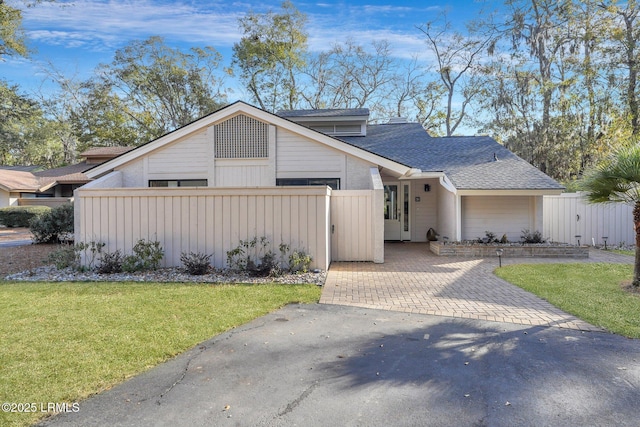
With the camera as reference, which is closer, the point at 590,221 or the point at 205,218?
the point at 205,218

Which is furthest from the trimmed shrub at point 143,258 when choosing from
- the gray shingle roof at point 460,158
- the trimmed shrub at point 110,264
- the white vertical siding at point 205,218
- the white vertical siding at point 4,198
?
the white vertical siding at point 4,198

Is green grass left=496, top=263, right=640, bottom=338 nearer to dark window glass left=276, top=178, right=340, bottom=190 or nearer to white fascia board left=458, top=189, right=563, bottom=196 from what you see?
white fascia board left=458, top=189, right=563, bottom=196

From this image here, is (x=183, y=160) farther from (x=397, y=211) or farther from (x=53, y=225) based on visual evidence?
(x=397, y=211)

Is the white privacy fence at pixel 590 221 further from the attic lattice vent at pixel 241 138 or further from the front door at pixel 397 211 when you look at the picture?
the attic lattice vent at pixel 241 138

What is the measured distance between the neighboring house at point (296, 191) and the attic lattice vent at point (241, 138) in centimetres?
3

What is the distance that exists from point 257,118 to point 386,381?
970 centimetres

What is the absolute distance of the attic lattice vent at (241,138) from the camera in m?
11.5

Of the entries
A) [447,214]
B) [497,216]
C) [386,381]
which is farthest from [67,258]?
[497,216]

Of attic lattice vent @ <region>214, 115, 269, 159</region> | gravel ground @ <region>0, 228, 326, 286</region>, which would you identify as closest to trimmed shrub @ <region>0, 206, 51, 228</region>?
gravel ground @ <region>0, 228, 326, 286</region>

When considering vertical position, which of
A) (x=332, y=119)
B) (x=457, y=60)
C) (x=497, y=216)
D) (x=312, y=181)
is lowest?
(x=497, y=216)

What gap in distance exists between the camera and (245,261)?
833 centimetres

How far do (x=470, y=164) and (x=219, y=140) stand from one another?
367 inches

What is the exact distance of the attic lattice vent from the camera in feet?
37.7

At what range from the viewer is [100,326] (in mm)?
4590
